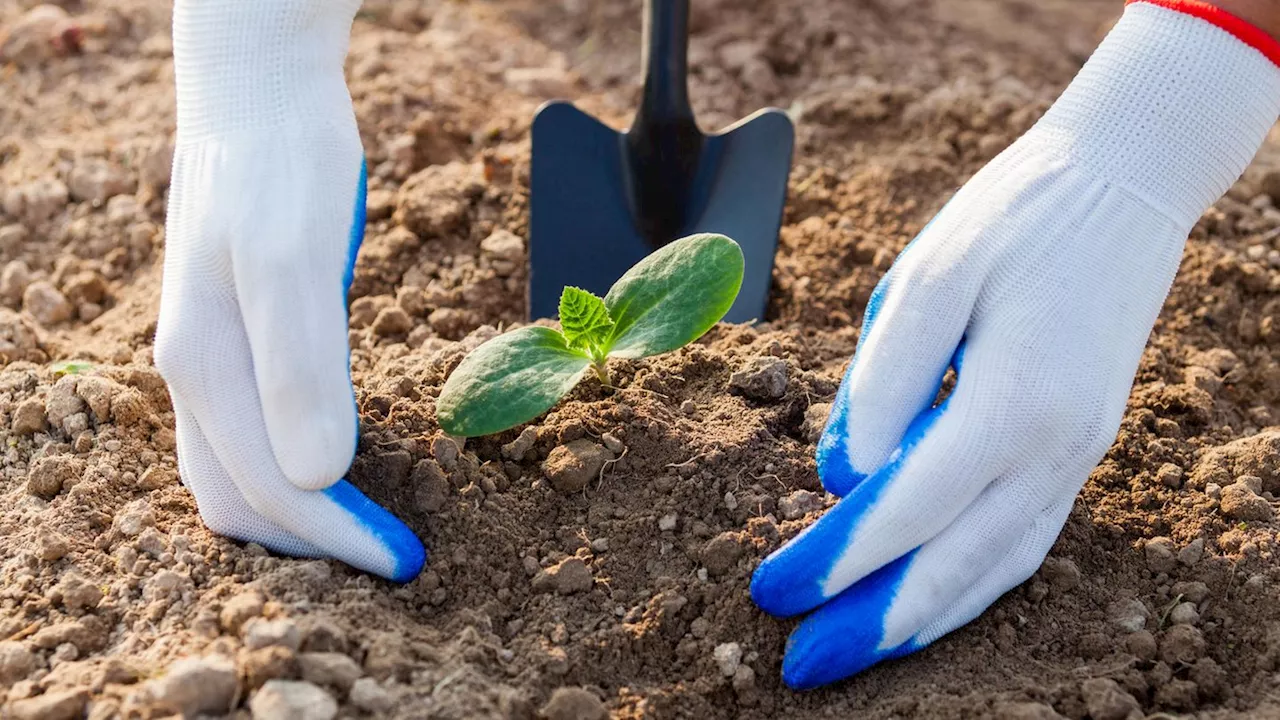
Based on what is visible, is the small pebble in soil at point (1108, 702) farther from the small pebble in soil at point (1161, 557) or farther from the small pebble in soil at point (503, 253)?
the small pebble in soil at point (503, 253)

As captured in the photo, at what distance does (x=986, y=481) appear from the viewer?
1735 millimetres

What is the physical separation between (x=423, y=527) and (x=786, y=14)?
7.41ft

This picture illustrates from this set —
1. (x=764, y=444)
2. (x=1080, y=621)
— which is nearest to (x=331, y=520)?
(x=764, y=444)

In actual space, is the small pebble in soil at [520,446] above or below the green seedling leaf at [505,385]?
below

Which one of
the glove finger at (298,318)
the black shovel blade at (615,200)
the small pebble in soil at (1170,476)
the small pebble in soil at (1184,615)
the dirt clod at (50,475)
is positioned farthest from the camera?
the black shovel blade at (615,200)

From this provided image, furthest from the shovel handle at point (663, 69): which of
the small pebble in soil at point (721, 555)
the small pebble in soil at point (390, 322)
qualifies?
the small pebble in soil at point (721, 555)

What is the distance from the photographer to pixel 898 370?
1.79 metres

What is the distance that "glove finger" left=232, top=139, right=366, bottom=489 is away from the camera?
1.70 meters

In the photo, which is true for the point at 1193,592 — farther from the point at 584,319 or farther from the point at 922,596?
the point at 584,319

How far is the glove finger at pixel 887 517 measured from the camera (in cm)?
170

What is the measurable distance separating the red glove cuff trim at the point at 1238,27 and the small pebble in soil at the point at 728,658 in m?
1.18

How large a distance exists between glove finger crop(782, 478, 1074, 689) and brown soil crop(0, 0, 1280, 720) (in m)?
0.05

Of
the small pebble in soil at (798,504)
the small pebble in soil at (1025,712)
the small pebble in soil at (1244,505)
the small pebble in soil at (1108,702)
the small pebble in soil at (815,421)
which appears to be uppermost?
the small pebble in soil at (815,421)

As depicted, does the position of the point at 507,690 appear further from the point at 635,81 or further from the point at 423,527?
the point at 635,81
